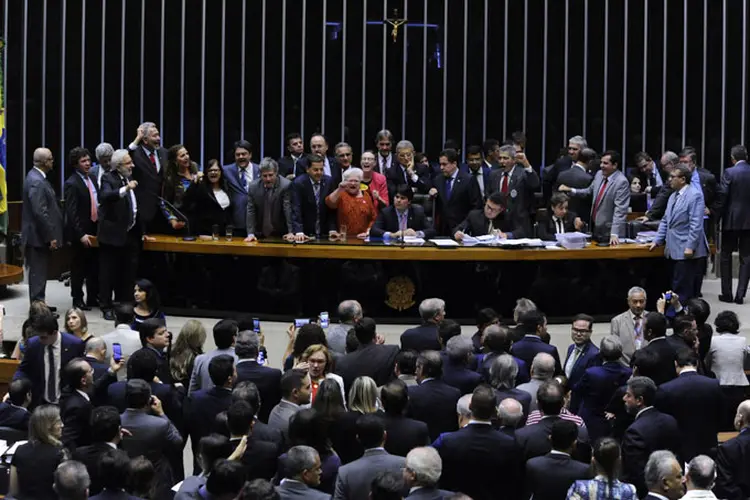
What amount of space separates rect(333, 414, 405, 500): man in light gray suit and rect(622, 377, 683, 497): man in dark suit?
5.16 feet

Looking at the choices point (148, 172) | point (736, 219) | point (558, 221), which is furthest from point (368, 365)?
point (736, 219)

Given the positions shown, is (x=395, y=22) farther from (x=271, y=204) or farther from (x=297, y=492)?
(x=297, y=492)

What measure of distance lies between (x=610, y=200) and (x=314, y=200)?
2.97 meters

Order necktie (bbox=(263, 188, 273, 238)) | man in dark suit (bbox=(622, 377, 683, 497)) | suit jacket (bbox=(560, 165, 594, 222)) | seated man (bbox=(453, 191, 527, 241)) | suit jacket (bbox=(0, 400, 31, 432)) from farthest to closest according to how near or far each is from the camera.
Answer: suit jacket (bbox=(560, 165, 594, 222))
necktie (bbox=(263, 188, 273, 238))
seated man (bbox=(453, 191, 527, 241))
suit jacket (bbox=(0, 400, 31, 432))
man in dark suit (bbox=(622, 377, 683, 497))

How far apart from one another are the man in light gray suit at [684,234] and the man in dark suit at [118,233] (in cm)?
509

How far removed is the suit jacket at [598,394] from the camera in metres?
9.66

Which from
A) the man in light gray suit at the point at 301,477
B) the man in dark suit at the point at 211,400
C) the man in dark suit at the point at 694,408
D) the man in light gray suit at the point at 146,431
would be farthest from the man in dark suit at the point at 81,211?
the man in light gray suit at the point at 301,477

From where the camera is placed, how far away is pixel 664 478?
7434 millimetres

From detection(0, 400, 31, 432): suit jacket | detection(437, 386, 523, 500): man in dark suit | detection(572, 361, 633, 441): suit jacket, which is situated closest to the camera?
detection(437, 386, 523, 500): man in dark suit

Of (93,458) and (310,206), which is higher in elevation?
(310,206)

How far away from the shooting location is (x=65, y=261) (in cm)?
1683

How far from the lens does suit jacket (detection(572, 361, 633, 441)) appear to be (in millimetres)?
9664

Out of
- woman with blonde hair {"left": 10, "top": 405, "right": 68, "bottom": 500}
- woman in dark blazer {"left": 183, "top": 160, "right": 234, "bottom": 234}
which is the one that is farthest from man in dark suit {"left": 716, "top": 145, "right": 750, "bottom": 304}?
woman with blonde hair {"left": 10, "top": 405, "right": 68, "bottom": 500}

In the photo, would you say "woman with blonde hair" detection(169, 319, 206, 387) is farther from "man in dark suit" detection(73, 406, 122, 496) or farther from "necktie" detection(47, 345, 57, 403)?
"man in dark suit" detection(73, 406, 122, 496)
